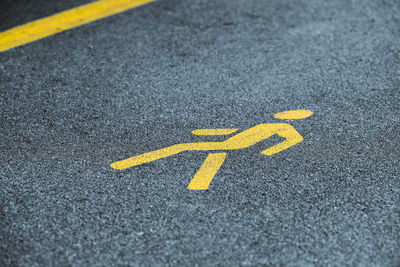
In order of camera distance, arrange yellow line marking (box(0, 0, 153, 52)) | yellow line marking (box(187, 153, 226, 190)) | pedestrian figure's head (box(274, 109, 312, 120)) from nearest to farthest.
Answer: yellow line marking (box(187, 153, 226, 190))
pedestrian figure's head (box(274, 109, 312, 120))
yellow line marking (box(0, 0, 153, 52))

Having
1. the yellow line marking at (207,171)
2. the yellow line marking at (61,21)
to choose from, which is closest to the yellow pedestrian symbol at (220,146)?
the yellow line marking at (207,171)

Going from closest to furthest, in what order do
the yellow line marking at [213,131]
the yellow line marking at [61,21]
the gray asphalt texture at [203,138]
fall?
the gray asphalt texture at [203,138] < the yellow line marking at [213,131] < the yellow line marking at [61,21]

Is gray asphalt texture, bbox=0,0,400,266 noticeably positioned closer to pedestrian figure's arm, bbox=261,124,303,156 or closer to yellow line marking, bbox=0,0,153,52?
pedestrian figure's arm, bbox=261,124,303,156

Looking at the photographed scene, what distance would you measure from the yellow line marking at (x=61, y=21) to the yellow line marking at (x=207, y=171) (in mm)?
2342

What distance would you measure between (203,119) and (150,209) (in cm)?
99

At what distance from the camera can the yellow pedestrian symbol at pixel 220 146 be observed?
2996 millimetres

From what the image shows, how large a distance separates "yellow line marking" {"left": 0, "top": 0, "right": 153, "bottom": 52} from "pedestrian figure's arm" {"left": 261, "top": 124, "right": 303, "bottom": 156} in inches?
97.3

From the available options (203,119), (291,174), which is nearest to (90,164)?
(203,119)

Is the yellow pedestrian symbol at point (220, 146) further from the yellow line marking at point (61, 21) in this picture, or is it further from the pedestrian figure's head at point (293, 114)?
the yellow line marking at point (61, 21)

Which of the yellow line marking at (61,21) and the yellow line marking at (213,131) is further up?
the yellow line marking at (61,21)

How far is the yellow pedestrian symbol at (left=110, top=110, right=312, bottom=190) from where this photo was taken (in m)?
3.00

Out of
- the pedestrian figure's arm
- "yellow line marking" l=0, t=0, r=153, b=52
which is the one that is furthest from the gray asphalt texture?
"yellow line marking" l=0, t=0, r=153, b=52

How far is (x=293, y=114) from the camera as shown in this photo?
3.53 m

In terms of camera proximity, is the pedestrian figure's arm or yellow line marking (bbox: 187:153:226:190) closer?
yellow line marking (bbox: 187:153:226:190)
